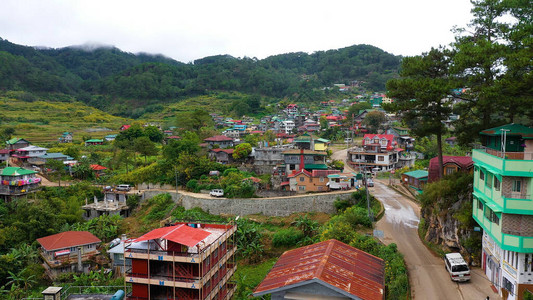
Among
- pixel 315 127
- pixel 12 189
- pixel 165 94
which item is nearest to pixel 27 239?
pixel 12 189

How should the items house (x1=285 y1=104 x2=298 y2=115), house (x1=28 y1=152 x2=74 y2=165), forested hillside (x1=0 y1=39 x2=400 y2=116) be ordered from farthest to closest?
forested hillside (x1=0 y1=39 x2=400 y2=116)
house (x1=285 y1=104 x2=298 y2=115)
house (x1=28 y1=152 x2=74 y2=165)

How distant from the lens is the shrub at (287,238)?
24297 millimetres

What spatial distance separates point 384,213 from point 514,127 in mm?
10371

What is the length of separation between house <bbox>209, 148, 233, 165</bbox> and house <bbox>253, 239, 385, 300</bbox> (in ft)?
90.0

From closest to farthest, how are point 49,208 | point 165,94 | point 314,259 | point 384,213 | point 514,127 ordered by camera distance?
point 314,259
point 514,127
point 384,213
point 49,208
point 165,94

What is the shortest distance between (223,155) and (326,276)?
3035cm

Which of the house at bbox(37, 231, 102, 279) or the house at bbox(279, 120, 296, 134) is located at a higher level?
the house at bbox(279, 120, 296, 134)

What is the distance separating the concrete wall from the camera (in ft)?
88.7

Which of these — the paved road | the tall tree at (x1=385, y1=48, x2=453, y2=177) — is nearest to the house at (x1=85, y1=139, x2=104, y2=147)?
the paved road

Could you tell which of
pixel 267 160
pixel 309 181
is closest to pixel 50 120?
pixel 267 160

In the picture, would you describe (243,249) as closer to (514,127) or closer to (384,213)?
(384,213)

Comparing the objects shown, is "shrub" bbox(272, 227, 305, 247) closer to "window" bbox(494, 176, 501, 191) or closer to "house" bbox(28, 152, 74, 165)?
"window" bbox(494, 176, 501, 191)

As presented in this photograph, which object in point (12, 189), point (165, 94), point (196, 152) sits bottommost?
point (12, 189)

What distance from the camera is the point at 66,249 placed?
Result: 2441cm
